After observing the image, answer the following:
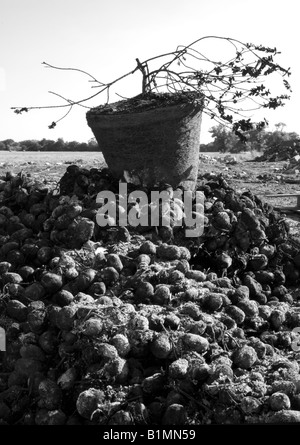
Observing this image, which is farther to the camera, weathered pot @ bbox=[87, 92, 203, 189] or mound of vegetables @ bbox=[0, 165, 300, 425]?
weathered pot @ bbox=[87, 92, 203, 189]

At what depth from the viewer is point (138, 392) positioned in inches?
92.9

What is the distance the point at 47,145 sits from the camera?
12961 mm

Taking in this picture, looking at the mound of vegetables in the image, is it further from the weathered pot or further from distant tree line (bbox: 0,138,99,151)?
distant tree line (bbox: 0,138,99,151)

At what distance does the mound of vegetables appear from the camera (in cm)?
234

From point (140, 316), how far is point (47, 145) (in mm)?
10792

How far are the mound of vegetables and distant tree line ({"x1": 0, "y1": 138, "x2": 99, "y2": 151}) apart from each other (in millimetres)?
9229

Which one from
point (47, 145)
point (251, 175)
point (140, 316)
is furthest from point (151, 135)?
point (47, 145)

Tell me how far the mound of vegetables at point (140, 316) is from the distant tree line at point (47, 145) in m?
9.23

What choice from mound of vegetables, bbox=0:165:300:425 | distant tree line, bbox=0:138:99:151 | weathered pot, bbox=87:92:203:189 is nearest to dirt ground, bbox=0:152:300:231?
weathered pot, bbox=87:92:203:189

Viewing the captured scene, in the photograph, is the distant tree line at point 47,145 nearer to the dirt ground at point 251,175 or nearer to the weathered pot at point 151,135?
the dirt ground at point 251,175

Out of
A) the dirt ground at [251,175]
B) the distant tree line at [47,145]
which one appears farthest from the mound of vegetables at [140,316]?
the distant tree line at [47,145]

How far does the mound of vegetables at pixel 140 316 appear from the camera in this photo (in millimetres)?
2338

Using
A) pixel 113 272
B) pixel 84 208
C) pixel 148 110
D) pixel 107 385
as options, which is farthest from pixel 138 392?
pixel 148 110
